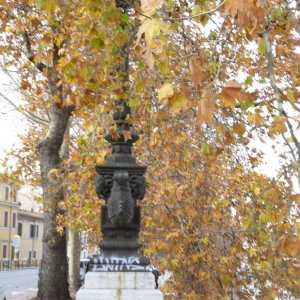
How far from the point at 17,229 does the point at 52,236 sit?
61.6 metres

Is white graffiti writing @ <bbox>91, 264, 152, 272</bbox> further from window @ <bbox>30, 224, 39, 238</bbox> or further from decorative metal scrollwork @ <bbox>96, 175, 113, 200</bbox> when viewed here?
window @ <bbox>30, 224, 39, 238</bbox>

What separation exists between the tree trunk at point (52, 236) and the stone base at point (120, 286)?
913 centimetres

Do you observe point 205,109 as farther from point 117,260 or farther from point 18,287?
point 18,287

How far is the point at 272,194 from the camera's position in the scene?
513cm

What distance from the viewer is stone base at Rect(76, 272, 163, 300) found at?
5.91 m

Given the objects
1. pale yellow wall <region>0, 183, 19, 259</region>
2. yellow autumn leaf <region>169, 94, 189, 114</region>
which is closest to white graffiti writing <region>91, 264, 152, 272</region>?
yellow autumn leaf <region>169, 94, 189, 114</region>

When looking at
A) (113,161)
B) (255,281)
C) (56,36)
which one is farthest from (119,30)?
(255,281)

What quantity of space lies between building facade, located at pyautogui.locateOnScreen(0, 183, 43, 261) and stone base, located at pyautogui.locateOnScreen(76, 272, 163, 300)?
5934cm

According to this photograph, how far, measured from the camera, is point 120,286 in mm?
6039

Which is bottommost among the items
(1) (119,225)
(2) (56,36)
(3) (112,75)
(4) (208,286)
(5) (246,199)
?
(4) (208,286)

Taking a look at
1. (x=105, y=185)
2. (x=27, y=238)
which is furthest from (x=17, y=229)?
(x=105, y=185)

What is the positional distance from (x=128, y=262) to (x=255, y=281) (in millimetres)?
6010

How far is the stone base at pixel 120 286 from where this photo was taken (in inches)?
233

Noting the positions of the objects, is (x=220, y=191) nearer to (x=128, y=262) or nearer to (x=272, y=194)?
(x=128, y=262)
